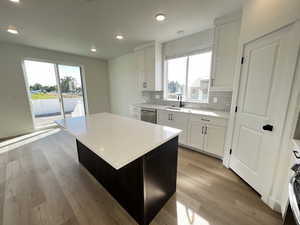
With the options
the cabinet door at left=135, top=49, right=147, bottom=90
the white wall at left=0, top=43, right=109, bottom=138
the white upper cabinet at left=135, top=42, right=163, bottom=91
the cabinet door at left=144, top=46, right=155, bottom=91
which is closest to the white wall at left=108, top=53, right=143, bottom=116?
the cabinet door at left=135, top=49, right=147, bottom=90

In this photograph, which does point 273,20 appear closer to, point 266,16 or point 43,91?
point 266,16

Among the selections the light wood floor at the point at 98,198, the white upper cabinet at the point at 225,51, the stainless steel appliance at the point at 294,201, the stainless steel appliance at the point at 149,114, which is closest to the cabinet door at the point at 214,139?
the light wood floor at the point at 98,198

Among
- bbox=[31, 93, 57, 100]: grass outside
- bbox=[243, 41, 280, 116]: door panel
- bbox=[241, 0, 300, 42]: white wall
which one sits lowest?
bbox=[31, 93, 57, 100]: grass outside

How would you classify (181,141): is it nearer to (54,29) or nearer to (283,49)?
(283,49)

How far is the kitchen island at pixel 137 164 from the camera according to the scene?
3.56 feet

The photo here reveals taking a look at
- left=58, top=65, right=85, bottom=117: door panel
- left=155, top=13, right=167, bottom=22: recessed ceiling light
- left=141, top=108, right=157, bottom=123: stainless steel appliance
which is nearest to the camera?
left=155, top=13, right=167, bottom=22: recessed ceiling light

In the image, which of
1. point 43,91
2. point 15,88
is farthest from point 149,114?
point 15,88

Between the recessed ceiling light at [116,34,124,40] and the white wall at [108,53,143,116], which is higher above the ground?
the recessed ceiling light at [116,34,124,40]

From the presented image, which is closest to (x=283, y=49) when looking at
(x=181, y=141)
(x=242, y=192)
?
(x=242, y=192)

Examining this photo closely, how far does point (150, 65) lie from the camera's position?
3.60 meters

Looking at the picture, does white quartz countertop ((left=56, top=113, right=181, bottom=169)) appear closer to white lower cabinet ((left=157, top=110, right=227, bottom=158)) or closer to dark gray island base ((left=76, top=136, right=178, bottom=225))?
→ dark gray island base ((left=76, top=136, right=178, bottom=225))

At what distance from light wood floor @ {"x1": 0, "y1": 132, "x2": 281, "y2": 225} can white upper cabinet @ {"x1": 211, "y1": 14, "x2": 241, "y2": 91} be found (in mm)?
1592

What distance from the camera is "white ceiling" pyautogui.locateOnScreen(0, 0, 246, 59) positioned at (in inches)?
74.7

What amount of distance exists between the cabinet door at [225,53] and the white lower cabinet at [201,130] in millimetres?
762
